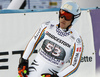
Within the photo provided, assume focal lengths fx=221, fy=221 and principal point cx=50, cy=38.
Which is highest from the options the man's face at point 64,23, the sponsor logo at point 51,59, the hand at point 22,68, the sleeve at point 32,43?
the man's face at point 64,23

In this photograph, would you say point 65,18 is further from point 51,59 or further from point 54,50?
point 51,59

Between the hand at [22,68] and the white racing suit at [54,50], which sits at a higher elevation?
the white racing suit at [54,50]

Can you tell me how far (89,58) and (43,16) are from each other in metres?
1.53

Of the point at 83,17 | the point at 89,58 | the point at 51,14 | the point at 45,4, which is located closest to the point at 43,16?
the point at 51,14

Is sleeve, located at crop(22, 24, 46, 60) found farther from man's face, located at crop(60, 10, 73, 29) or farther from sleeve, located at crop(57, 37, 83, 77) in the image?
sleeve, located at crop(57, 37, 83, 77)

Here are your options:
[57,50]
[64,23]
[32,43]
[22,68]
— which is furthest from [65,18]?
[22,68]

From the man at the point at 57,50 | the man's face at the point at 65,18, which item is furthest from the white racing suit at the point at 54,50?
the man's face at the point at 65,18

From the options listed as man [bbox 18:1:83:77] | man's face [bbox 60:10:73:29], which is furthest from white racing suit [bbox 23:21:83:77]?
man's face [bbox 60:10:73:29]

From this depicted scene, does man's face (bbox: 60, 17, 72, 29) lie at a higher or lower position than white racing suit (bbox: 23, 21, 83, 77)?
higher

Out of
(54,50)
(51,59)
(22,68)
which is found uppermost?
(54,50)

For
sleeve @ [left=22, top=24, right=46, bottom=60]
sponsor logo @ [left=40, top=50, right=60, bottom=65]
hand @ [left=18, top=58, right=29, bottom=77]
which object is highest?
sleeve @ [left=22, top=24, right=46, bottom=60]

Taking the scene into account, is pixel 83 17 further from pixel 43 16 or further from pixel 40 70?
pixel 40 70

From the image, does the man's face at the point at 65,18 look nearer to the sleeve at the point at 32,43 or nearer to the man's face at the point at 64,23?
the man's face at the point at 64,23

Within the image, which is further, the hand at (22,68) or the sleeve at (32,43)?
the sleeve at (32,43)
